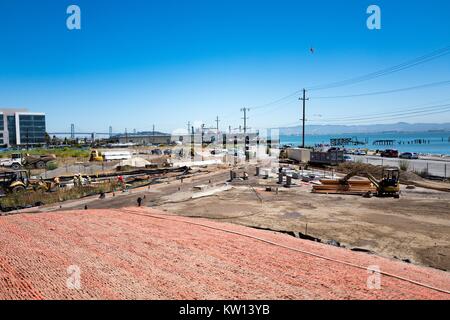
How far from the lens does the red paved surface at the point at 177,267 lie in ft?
28.2

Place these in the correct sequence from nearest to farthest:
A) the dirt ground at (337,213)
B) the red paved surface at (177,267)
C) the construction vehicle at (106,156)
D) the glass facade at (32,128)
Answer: the red paved surface at (177,267)
the dirt ground at (337,213)
the construction vehicle at (106,156)
the glass facade at (32,128)

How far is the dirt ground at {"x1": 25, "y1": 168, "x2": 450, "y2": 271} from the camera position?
546 inches

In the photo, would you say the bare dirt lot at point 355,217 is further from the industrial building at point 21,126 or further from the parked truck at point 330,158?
the industrial building at point 21,126

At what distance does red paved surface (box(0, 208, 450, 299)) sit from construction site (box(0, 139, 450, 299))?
4 centimetres

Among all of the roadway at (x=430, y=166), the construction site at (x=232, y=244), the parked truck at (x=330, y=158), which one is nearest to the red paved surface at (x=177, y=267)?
the construction site at (x=232, y=244)

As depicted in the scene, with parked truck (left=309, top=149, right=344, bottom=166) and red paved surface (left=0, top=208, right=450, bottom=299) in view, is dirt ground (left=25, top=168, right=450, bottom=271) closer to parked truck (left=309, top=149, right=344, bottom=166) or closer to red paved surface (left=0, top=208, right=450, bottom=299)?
red paved surface (left=0, top=208, right=450, bottom=299)

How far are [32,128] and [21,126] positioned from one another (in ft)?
14.4

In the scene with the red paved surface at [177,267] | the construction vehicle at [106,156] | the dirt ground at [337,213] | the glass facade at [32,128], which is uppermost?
the glass facade at [32,128]

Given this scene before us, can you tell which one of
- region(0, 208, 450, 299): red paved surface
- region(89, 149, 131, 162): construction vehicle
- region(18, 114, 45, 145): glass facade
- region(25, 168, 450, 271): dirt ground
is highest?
region(18, 114, 45, 145): glass facade

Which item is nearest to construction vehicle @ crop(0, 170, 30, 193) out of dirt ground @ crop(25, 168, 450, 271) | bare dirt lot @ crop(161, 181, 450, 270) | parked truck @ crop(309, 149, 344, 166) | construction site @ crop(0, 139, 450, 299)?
construction site @ crop(0, 139, 450, 299)

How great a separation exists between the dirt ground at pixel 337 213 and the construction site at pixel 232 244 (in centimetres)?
7
